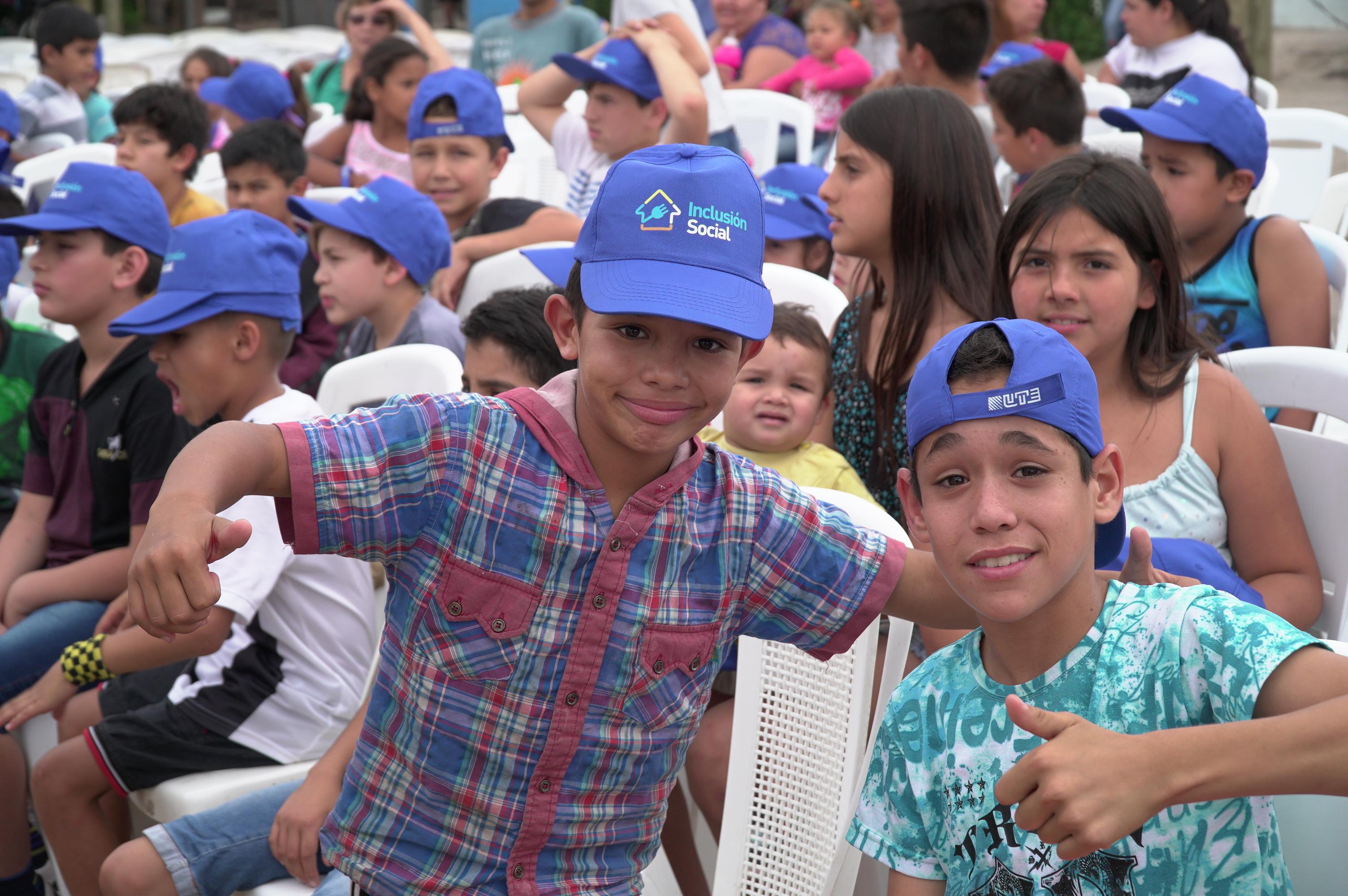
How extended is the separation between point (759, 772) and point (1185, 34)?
16.2 ft

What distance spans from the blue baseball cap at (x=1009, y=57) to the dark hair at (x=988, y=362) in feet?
14.4

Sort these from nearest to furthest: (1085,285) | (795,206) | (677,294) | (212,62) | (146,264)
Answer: (677,294), (1085,285), (146,264), (795,206), (212,62)

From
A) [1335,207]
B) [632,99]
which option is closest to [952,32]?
[632,99]

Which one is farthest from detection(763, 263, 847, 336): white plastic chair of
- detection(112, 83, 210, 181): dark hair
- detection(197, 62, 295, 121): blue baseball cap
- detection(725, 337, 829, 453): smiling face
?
detection(197, 62, 295, 121): blue baseball cap

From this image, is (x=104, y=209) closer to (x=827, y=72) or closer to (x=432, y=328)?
(x=432, y=328)

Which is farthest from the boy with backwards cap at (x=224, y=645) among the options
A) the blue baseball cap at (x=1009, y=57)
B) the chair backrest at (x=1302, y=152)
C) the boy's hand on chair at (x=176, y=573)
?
the chair backrest at (x=1302, y=152)

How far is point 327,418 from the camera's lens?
150cm

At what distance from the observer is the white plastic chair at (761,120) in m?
5.89

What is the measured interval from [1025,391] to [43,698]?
7.34 ft

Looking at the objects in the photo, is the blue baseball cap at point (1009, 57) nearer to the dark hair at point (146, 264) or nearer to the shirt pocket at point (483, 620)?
the dark hair at point (146, 264)

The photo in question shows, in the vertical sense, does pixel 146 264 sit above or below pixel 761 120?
below

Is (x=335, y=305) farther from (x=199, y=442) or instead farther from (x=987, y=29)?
(x=987, y=29)

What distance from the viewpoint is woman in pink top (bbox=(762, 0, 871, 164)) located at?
6.55m

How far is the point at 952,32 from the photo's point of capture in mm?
5066
